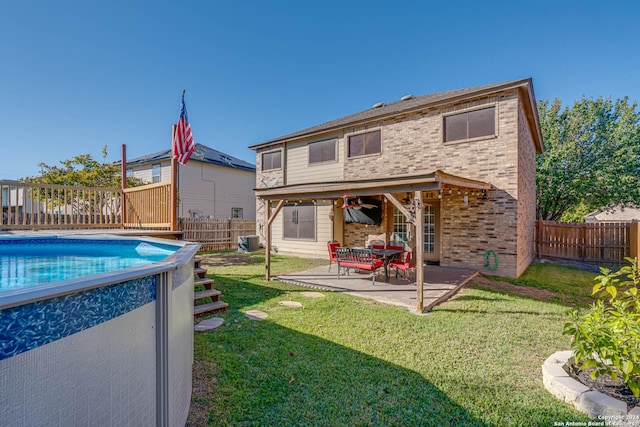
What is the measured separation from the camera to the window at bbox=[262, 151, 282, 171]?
15.2 m

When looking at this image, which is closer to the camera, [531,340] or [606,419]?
[606,419]

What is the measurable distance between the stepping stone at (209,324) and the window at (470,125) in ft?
30.2

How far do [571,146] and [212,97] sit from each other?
2119 cm

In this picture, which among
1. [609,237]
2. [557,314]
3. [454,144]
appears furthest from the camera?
[609,237]

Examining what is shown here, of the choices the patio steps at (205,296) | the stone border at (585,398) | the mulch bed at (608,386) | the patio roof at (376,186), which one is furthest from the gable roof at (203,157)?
the mulch bed at (608,386)

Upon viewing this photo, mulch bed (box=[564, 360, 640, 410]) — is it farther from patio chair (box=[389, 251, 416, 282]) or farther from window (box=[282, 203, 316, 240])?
window (box=[282, 203, 316, 240])

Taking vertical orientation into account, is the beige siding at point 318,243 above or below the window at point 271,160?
below

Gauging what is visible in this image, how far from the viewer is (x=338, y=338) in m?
4.64

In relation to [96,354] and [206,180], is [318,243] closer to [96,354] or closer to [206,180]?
[206,180]

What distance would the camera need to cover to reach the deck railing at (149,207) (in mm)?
8273

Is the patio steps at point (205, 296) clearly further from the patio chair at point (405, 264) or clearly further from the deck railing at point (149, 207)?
the patio chair at point (405, 264)

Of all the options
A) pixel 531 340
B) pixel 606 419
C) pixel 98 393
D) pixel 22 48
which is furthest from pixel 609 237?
pixel 22 48

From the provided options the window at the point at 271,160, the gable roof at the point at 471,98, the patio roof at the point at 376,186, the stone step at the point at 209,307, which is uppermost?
the gable roof at the point at 471,98

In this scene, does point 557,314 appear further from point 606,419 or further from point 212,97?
point 212,97
